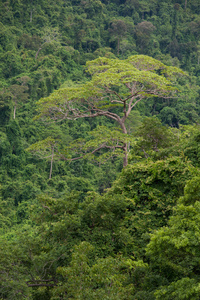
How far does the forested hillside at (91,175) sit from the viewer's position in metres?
4.79

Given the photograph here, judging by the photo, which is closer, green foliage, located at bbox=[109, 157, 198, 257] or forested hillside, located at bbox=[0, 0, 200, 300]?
forested hillside, located at bbox=[0, 0, 200, 300]

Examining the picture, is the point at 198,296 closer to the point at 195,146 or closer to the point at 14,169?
the point at 195,146

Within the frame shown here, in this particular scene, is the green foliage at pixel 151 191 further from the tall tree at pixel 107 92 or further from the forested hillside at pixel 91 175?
the tall tree at pixel 107 92

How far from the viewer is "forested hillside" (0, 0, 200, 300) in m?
4.79

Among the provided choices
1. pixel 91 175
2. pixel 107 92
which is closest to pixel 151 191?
pixel 107 92

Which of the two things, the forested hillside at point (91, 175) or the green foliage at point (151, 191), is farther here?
the green foliage at point (151, 191)

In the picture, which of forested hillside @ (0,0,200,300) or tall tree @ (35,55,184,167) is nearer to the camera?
forested hillside @ (0,0,200,300)

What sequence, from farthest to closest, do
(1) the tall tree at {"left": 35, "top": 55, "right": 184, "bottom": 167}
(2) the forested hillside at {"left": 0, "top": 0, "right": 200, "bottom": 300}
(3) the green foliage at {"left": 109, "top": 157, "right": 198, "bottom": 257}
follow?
(1) the tall tree at {"left": 35, "top": 55, "right": 184, "bottom": 167} → (3) the green foliage at {"left": 109, "top": 157, "right": 198, "bottom": 257} → (2) the forested hillside at {"left": 0, "top": 0, "right": 200, "bottom": 300}

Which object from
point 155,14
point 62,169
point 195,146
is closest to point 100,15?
point 155,14

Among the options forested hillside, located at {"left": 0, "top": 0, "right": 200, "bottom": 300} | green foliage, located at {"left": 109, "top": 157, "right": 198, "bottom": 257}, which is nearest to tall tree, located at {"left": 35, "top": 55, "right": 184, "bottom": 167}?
forested hillside, located at {"left": 0, "top": 0, "right": 200, "bottom": 300}

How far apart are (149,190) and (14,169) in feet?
53.0

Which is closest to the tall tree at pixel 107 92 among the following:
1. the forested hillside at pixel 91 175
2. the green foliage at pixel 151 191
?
the forested hillside at pixel 91 175

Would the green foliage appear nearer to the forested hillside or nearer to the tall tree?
the forested hillside

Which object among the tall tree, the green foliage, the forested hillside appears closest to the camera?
the forested hillside
